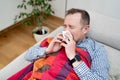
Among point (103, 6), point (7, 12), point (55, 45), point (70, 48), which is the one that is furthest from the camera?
point (7, 12)

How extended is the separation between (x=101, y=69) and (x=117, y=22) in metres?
0.48

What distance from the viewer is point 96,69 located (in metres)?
1.08

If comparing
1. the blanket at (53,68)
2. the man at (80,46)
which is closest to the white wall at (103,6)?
the man at (80,46)

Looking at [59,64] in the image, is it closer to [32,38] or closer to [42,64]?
[42,64]

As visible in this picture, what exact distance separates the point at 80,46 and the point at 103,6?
47.3 inches

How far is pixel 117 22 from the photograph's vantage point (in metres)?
1.38

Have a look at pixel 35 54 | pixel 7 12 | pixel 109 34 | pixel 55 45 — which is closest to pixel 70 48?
pixel 55 45

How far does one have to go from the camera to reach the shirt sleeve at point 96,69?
3.38 feet

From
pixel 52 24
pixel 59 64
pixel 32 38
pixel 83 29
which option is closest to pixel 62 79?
pixel 59 64

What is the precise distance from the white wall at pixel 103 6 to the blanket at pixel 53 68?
47.5 inches

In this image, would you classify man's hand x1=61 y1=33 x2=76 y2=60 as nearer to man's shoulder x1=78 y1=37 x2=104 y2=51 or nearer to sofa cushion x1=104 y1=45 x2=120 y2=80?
man's shoulder x1=78 y1=37 x2=104 y2=51

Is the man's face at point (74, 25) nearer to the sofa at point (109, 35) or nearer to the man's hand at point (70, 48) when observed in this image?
the man's hand at point (70, 48)

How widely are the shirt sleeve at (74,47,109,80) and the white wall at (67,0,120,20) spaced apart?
114cm

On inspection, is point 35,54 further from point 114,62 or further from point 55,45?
point 114,62
